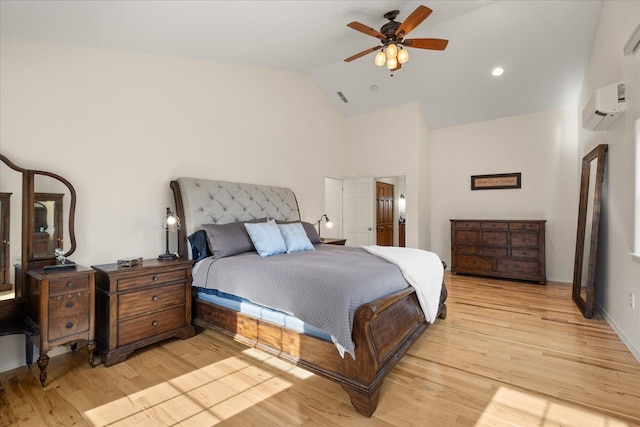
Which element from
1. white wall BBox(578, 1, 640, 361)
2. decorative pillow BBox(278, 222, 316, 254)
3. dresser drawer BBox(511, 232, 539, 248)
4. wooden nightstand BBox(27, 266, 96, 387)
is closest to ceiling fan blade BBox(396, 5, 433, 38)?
white wall BBox(578, 1, 640, 361)

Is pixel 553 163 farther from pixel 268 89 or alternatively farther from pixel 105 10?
pixel 105 10

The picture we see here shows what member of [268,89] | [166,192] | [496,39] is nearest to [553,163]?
[496,39]

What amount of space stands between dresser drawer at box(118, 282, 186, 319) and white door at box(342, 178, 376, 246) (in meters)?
4.03

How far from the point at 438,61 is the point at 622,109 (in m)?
2.41

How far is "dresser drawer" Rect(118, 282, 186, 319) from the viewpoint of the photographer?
8.04ft

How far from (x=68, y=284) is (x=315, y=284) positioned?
5.84ft

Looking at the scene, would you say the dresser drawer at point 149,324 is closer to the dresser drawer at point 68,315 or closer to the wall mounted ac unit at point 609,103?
the dresser drawer at point 68,315

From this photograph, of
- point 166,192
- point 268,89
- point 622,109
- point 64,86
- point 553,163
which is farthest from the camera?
point 553,163

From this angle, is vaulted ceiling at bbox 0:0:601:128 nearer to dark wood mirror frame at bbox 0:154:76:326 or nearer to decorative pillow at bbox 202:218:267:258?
dark wood mirror frame at bbox 0:154:76:326

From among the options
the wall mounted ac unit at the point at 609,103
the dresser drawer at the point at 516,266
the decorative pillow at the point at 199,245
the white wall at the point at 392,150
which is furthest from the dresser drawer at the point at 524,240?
the decorative pillow at the point at 199,245

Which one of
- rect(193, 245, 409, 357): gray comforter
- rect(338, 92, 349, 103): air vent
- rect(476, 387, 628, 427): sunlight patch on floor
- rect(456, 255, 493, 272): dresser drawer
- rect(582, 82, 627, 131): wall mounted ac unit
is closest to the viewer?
rect(476, 387, 628, 427): sunlight patch on floor

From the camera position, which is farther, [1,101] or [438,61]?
[438,61]

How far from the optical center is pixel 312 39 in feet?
12.3

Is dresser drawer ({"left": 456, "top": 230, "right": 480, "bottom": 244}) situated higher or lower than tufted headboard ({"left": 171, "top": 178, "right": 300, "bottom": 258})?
lower
